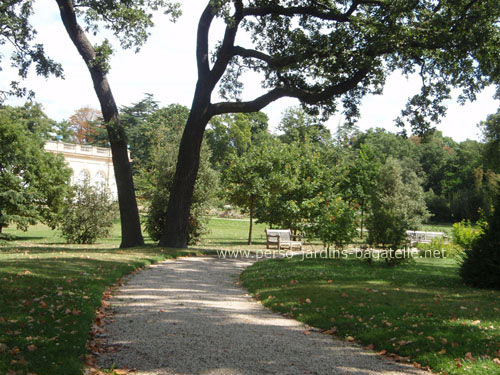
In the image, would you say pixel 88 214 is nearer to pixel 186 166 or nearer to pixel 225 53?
pixel 186 166

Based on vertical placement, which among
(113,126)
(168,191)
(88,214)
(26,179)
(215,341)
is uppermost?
(113,126)

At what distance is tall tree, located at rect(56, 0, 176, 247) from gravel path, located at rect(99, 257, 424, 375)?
8.16 metres

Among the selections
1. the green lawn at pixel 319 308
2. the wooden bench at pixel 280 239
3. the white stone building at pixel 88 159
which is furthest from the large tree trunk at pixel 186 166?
the white stone building at pixel 88 159

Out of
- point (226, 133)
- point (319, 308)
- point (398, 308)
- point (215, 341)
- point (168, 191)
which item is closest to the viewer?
point (215, 341)

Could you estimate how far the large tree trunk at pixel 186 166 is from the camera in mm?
16156

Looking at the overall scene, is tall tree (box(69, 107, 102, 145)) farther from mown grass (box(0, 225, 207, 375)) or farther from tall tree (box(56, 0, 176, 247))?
mown grass (box(0, 225, 207, 375))

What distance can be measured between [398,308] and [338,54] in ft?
30.4

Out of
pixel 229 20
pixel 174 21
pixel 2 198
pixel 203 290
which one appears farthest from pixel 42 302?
pixel 2 198

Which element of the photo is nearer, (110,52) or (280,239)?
(110,52)

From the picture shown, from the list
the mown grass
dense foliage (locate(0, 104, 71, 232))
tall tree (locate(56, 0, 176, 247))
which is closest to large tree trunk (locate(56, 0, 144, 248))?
tall tree (locate(56, 0, 176, 247))

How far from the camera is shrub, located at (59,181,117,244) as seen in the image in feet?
66.0

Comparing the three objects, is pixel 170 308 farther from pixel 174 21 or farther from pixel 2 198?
pixel 2 198

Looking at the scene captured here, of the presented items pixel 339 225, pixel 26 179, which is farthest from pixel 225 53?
pixel 26 179

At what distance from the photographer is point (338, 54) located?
14211 millimetres
